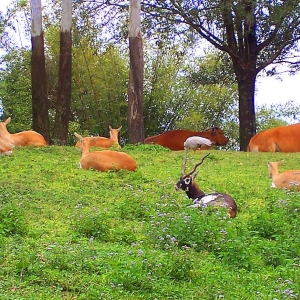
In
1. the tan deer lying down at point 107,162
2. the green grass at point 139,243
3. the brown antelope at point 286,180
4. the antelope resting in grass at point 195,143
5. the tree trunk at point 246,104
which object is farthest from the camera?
the tree trunk at point 246,104

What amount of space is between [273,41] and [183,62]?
40.0 ft

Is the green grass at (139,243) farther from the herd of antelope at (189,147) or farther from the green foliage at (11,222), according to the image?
the herd of antelope at (189,147)

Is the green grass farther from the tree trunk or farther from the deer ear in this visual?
the tree trunk

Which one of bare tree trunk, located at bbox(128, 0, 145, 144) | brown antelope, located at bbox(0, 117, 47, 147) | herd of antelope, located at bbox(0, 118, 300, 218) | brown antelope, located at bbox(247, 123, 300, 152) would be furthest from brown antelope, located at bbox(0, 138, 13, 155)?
brown antelope, located at bbox(247, 123, 300, 152)

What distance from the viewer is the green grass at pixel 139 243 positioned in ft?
15.2

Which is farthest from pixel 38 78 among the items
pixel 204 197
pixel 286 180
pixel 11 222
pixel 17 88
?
pixel 17 88

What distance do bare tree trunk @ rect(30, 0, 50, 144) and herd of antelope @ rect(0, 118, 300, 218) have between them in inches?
35.7

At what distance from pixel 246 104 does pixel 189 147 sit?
352 cm

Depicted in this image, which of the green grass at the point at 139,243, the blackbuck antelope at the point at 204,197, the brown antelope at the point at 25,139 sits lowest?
the green grass at the point at 139,243

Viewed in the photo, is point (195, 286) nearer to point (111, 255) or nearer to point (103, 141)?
point (111, 255)

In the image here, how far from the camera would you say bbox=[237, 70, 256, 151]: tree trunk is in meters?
18.0

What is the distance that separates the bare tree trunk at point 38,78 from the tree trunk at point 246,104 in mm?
5334

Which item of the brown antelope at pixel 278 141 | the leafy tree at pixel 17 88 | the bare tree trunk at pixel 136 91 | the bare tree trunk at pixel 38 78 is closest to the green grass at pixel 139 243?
the bare tree trunk at pixel 136 91

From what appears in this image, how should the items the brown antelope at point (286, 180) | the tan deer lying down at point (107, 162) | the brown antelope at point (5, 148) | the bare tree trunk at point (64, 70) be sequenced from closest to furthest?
the brown antelope at point (286, 180) < the tan deer lying down at point (107, 162) < the brown antelope at point (5, 148) < the bare tree trunk at point (64, 70)
